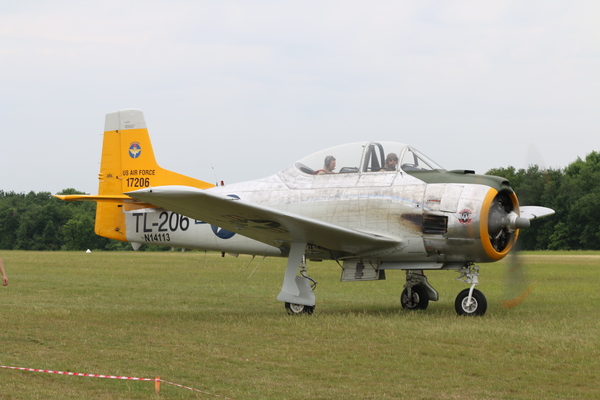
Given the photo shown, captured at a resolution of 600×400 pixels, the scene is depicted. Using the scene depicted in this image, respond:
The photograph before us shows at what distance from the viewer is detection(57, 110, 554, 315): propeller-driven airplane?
10703mm

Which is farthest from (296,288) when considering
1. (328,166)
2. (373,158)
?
(373,158)

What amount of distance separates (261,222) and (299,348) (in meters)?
3.23

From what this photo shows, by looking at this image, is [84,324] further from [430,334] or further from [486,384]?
[486,384]

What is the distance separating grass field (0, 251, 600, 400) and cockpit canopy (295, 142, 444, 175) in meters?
2.34

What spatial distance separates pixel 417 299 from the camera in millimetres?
12750

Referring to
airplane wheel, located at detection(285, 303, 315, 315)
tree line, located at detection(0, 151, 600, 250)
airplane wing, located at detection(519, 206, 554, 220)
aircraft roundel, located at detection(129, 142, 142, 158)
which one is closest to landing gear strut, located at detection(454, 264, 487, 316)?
airplane wing, located at detection(519, 206, 554, 220)

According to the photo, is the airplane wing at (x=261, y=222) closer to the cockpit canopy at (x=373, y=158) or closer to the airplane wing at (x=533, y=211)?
the cockpit canopy at (x=373, y=158)

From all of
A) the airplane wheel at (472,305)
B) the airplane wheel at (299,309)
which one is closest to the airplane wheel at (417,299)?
the airplane wheel at (472,305)

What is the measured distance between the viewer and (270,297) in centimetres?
1548

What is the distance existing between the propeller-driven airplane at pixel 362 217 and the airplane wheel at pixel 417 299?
0.02 metres

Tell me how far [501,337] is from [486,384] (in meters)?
2.66

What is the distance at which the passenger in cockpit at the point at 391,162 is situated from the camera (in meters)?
11.7

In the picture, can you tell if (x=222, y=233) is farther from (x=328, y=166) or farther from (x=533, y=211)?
(x=533, y=211)

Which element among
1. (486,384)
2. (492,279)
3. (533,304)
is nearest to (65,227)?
(492,279)
